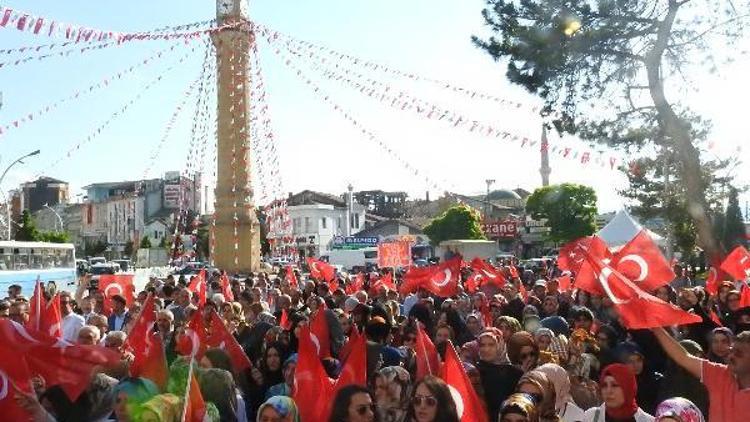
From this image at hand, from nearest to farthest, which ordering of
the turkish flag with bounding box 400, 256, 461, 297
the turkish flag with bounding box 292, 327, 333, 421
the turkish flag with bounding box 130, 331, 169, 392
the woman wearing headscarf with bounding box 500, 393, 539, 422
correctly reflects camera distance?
1. the woman wearing headscarf with bounding box 500, 393, 539, 422
2. the turkish flag with bounding box 292, 327, 333, 421
3. the turkish flag with bounding box 130, 331, 169, 392
4. the turkish flag with bounding box 400, 256, 461, 297

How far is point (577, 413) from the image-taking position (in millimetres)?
5992

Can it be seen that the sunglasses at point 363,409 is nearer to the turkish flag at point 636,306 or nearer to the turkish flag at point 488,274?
the turkish flag at point 636,306

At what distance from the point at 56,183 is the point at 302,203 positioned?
163 feet

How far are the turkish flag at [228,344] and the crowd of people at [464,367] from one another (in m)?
0.14

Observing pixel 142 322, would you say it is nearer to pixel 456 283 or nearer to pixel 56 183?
pixel 456 283

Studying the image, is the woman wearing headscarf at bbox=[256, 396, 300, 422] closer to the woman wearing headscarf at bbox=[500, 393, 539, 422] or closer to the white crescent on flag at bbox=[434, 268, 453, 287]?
the woman wearing headscarf at bbox=[500, 393, 539, 422]

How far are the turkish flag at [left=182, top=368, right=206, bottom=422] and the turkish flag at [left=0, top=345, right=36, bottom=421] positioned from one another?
1.00 metres

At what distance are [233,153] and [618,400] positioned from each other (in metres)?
31.5

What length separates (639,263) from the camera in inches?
358

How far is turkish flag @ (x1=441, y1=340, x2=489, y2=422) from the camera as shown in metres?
5.83

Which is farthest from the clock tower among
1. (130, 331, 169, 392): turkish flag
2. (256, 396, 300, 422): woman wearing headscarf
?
(256, 396, 300, 422): woman wearing headscarf

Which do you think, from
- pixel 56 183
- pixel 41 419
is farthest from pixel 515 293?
pixel 56 183

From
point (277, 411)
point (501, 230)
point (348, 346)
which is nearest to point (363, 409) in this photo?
point (277, 411)

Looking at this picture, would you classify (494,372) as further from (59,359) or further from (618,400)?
(59,359)
